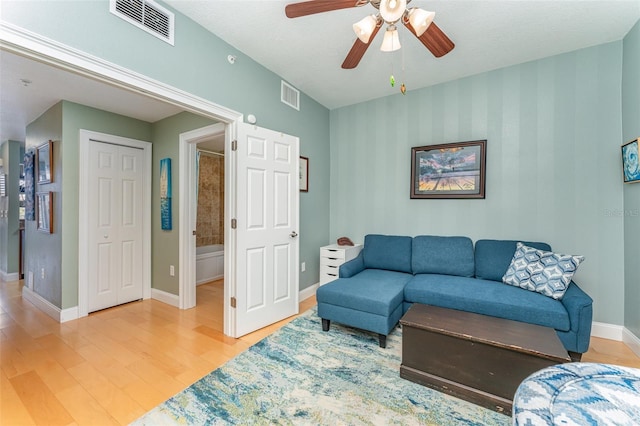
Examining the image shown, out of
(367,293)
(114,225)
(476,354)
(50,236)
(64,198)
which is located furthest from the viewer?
(114,225)

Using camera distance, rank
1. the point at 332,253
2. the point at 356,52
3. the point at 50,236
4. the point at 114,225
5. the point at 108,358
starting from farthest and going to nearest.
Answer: the point at 332,253, the point at 114,225, the point at 50,236, the point at 108,358, the point at 356,52

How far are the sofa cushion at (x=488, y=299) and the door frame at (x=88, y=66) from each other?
2.49 m

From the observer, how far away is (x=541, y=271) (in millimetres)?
2260

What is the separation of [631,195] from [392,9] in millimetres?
2561

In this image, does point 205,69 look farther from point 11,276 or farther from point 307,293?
point 11,276

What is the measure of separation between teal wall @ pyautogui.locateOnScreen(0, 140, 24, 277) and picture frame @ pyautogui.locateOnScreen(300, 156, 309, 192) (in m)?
5.19

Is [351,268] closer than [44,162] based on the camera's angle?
Yes

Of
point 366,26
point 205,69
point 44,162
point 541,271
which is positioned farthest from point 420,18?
point 44,162

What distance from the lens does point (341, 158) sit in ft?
13.0

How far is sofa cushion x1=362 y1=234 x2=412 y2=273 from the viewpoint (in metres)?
3.12

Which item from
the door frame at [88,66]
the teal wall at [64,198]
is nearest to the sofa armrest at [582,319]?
the door frame at [88,66]

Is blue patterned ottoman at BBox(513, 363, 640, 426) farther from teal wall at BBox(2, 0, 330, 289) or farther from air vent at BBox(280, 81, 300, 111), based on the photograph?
air vent at BBox(280, 81, 300, 111)

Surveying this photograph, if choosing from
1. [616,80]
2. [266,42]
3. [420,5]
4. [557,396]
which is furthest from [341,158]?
[557,396]

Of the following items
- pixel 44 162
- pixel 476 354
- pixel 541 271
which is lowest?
pixel 476 354
